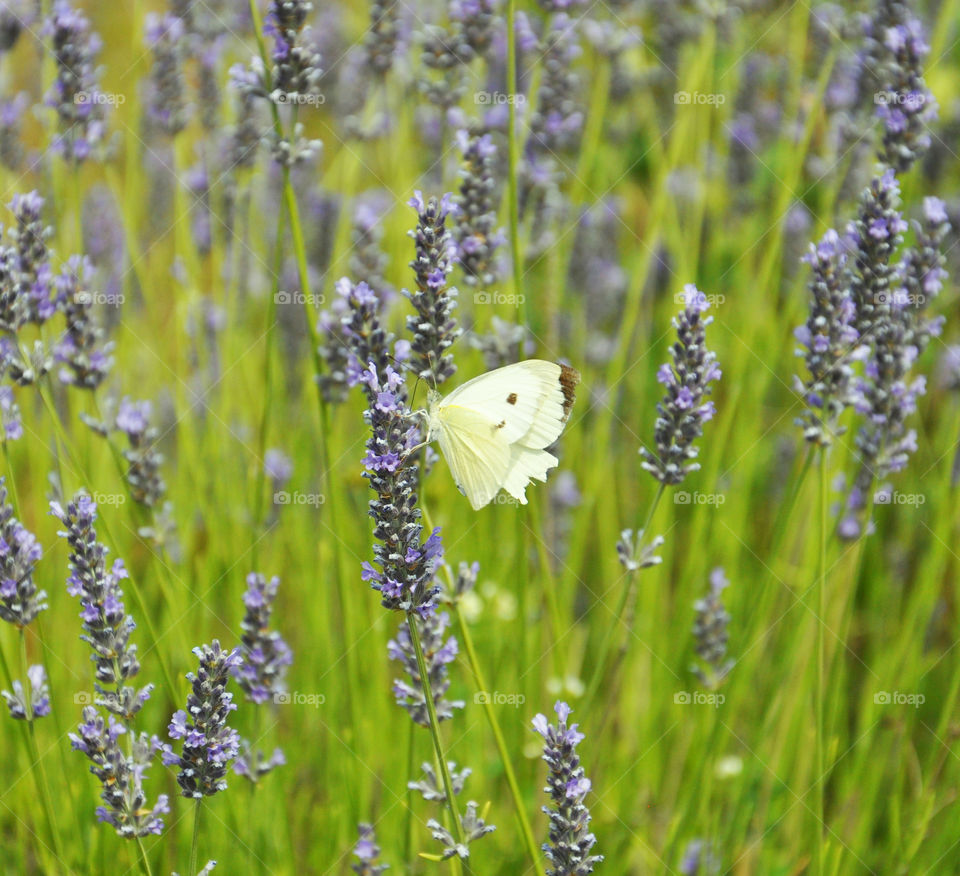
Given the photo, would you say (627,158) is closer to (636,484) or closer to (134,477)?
(636,484)

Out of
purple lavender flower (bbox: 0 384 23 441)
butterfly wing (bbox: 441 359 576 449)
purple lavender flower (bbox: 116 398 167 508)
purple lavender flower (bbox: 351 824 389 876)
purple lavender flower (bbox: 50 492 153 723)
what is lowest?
purple lavender flower (bbox: 351 824 389 876)

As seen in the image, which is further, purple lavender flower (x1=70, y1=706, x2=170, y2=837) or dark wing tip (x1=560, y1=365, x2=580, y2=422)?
dark wing tip (x1=560, y1=365, x2=580, y2=422)

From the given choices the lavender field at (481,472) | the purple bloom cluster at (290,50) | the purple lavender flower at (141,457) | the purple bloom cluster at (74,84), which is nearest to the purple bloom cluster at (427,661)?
the lavender field at (481,472)

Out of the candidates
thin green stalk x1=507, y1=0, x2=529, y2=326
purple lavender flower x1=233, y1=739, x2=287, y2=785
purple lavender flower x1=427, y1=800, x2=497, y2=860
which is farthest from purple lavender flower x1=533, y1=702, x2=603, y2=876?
thin green stalk x1=507, y1=0, x2=529, y2=326

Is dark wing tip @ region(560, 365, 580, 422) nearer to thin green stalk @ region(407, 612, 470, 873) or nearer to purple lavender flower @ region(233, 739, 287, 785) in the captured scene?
thin green stalk @ region(407, 612, 470, 873)

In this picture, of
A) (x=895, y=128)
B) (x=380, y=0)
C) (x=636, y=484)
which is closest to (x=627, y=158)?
(x=636, y=484)

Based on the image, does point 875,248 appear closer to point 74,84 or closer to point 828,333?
point 828,333

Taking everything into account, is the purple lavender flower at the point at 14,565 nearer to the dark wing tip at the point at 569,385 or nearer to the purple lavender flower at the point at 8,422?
the purple lavender flower at the point at 8,422
